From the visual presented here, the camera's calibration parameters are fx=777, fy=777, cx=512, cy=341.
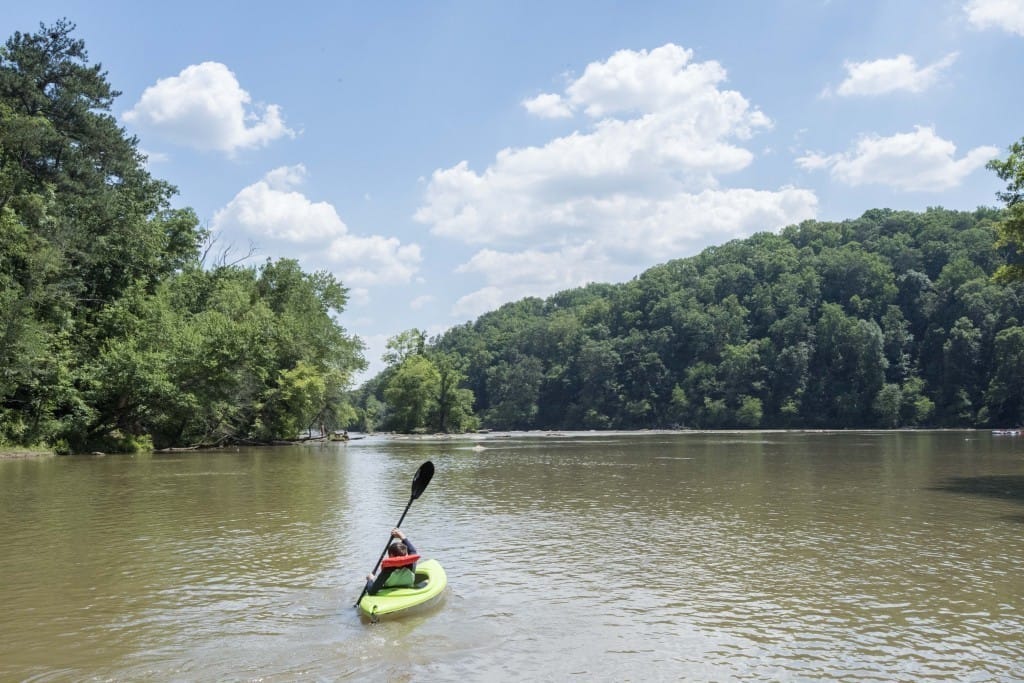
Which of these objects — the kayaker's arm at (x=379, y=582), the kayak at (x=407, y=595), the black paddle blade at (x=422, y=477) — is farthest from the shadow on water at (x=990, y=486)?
the kayaker's arm at (x=379, y=582)

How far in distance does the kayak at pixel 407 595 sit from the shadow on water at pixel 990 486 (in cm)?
2054

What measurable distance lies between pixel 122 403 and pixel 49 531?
1362 inches

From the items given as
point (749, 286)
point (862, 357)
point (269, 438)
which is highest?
point (749, 286)

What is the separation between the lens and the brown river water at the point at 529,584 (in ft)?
31.0

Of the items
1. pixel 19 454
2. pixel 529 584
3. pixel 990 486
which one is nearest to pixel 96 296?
pixel 19 454

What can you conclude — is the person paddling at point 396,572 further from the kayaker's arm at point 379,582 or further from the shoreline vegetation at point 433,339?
the shoreline vegetation at point 433,339

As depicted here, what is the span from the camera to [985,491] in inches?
1059

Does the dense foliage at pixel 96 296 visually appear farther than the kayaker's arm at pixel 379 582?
Yes

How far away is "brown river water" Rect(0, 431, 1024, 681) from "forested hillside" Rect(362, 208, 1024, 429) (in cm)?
9444

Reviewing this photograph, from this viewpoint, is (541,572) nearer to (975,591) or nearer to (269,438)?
(975,591)

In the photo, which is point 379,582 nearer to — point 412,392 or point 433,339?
point 412,392

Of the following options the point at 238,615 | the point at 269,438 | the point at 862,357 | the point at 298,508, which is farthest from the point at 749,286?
the point at 238,615

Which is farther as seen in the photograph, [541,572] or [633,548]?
[633,548]

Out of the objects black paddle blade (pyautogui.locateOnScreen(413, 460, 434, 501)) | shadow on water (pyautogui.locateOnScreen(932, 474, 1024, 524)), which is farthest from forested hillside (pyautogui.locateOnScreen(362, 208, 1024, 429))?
black paddle blade (pyautogui.locateOnScreen(413, 460, 434, 501))
